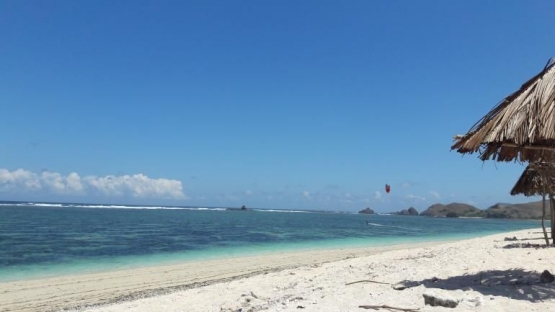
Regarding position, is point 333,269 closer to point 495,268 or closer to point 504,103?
point 495,268

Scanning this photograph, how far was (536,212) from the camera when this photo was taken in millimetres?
127562

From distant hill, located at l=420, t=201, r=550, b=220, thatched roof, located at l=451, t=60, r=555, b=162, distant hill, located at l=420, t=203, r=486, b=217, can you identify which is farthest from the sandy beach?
distant hill, located at l=420, t=203, r=486, b=217

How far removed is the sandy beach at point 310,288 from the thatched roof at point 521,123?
1952 millimetres

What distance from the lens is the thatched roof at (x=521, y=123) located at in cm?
522

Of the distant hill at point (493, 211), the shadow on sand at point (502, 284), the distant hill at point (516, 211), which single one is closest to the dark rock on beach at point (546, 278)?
the shadow on sand at point (502, 284)

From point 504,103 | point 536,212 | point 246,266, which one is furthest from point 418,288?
point 536,212

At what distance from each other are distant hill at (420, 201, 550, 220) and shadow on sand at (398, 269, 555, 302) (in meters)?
130

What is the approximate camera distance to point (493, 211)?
141 meters

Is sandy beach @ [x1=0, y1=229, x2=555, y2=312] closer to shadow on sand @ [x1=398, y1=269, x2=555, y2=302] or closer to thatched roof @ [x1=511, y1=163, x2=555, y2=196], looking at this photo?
shadow on sand @ [x1=398, y1=269, x2=555, y2=302]

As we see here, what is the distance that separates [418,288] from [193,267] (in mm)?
9638

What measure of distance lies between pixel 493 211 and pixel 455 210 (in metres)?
18.4

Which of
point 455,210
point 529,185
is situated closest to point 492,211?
point 455,210

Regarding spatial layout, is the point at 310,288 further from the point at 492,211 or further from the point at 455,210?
the point at 455,210

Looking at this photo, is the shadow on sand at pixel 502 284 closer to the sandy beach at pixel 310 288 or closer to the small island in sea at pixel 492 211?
the sandy beach at pixel 310 288
